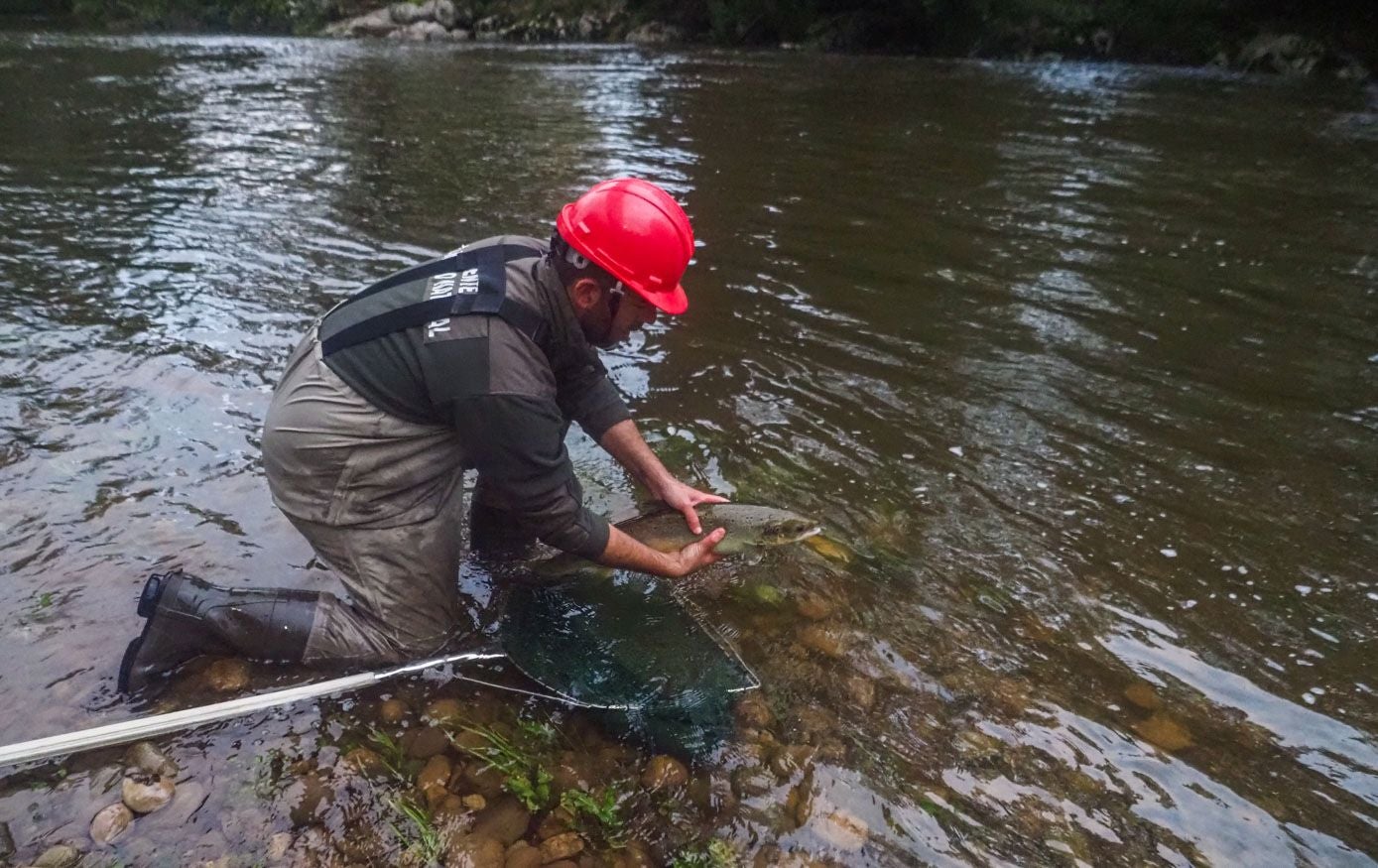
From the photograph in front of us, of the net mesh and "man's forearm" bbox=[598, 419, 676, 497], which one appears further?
"man's forearm" bbox=[598, 419, 676, 497]

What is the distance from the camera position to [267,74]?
24.4 metres

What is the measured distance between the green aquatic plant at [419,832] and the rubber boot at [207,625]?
906 mm

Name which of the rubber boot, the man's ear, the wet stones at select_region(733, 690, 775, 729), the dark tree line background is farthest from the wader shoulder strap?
the dark tree line background

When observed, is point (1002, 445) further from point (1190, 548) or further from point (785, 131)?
point (785, 131)

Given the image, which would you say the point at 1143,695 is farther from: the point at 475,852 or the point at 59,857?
the point at 59,857

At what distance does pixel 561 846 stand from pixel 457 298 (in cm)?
205

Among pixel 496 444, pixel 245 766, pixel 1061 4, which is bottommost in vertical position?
pixel 245 766

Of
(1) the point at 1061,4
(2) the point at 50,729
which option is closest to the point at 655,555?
(2) the point at 50,729

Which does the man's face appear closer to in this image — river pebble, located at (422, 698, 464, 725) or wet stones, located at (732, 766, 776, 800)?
river pebble, located at (422, 698, 464, 725)

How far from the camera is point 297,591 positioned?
Answer: 393 centimetres

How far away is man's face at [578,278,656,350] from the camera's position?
3.54 metres

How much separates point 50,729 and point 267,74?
2518cm

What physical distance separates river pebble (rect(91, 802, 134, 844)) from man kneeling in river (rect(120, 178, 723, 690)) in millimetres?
667

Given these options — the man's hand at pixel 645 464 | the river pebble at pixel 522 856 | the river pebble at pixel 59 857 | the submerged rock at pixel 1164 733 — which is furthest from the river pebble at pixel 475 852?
the submerged rock at pixel 1164 733
